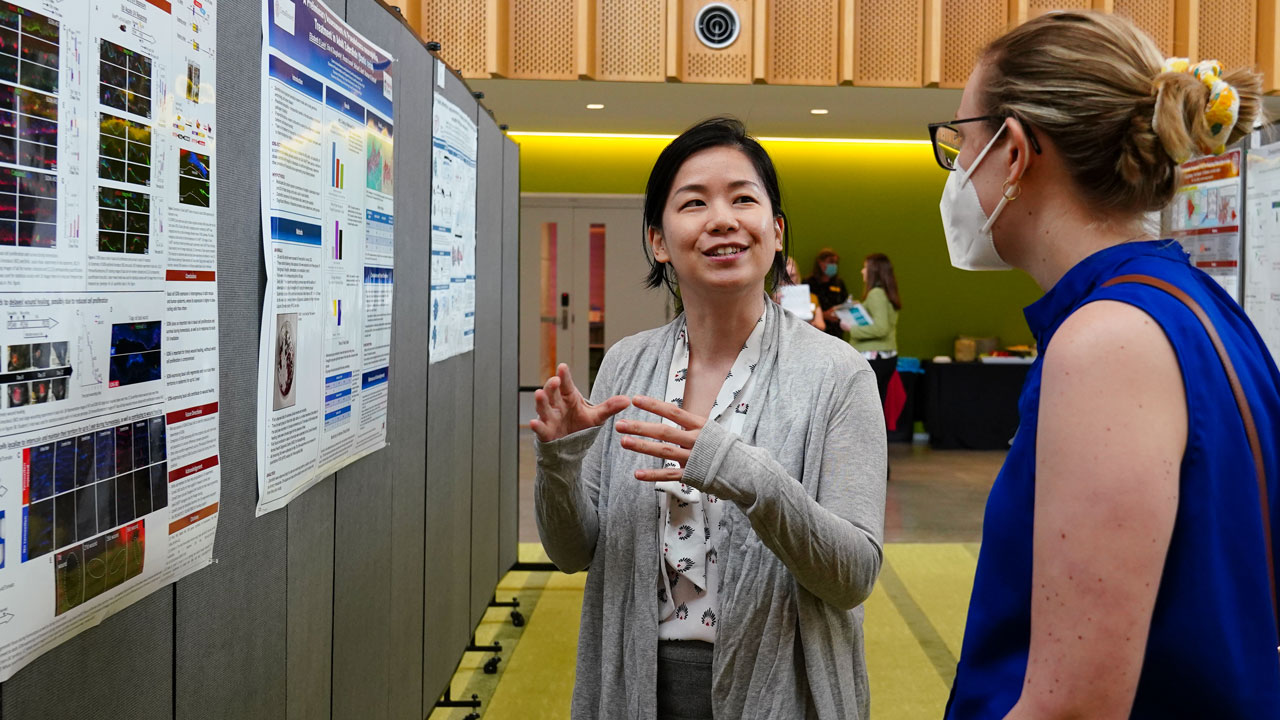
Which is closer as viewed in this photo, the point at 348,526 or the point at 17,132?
the point at 17,132

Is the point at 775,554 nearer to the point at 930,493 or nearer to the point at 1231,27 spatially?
the point at 930,493

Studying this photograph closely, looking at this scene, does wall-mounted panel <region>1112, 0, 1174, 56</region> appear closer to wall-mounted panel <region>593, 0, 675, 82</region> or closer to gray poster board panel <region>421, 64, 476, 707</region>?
wall-mounted panel <region>593, 0, 675, 82</region>

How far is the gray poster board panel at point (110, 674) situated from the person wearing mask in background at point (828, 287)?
24.7ft

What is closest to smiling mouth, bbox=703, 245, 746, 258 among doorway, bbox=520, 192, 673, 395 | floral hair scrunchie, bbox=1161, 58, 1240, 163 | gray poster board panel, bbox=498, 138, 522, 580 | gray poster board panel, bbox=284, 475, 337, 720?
floral hair scrunchie, bbox=1161, 58, 1240, 163

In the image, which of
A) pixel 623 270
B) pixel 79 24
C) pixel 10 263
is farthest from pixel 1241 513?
pixel 623 270

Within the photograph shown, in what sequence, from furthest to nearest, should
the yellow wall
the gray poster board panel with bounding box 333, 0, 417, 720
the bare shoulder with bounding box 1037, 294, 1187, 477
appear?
the yellow wall < the gray poster board panel with bounding box 333, 0, 417, 720 < the bare shoulder with bounding box 1037, 294, 1187, 477

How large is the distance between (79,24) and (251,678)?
1.23 meters

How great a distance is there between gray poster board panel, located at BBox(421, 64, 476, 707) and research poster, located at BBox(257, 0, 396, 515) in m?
0.64

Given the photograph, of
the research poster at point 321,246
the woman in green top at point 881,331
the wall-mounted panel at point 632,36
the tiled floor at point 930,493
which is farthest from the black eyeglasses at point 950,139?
the woman in green top at point 881,331

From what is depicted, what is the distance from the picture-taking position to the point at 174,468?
5.16 feet

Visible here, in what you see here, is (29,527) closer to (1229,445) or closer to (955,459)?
(1229,445)

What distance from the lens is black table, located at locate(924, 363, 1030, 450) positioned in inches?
406

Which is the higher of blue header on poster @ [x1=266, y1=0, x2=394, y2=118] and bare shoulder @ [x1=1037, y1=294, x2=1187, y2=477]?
blue header on poster @ [x1=266, y1=0, x2=394, y2=118]

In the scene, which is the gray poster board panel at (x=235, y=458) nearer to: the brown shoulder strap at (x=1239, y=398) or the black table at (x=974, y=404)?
the brown shoulder strap at (x=1239, y=398)
